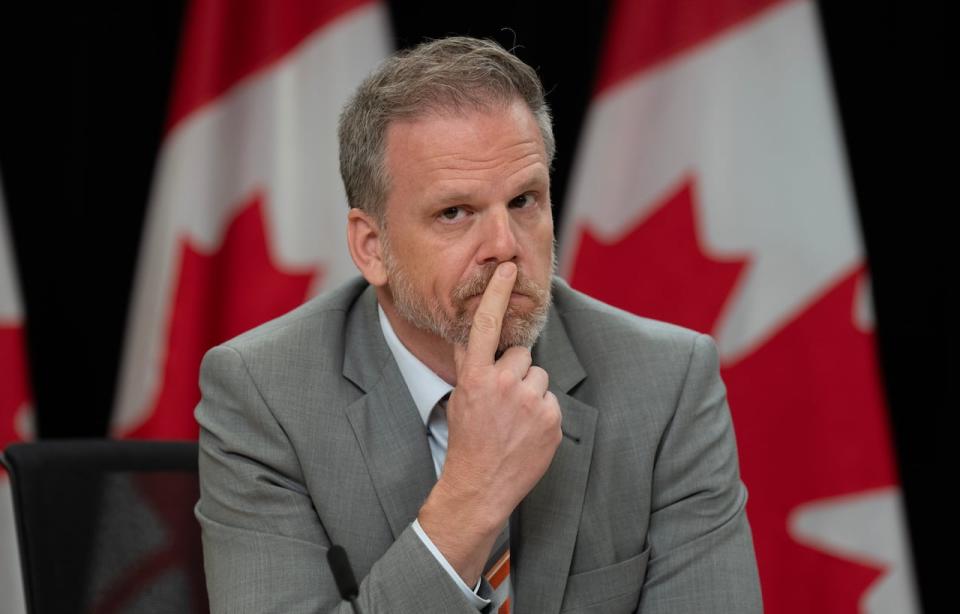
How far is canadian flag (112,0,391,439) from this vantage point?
3.68m

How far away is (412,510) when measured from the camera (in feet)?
7.11

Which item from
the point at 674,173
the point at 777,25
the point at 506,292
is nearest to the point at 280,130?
the point at 674,173

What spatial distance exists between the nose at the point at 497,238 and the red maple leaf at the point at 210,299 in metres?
1.69

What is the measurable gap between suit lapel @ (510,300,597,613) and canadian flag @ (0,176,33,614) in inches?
81.1

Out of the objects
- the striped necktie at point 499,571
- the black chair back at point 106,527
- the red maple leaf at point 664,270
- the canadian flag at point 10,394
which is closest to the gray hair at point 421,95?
the striped necktie at point 499,571

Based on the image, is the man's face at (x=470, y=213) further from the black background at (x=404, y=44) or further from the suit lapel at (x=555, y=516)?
the black background at (x=404, y=44)

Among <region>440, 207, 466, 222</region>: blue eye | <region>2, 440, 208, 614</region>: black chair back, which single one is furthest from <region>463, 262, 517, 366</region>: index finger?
<region>2, 440, 208, 614</region>: black chair back

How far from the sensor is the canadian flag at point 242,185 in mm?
3682

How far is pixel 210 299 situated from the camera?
378 centimetres

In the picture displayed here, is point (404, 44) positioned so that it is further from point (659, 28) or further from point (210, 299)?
point (210, 299)

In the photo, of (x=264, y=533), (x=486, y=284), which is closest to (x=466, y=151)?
(x=486, y=284)

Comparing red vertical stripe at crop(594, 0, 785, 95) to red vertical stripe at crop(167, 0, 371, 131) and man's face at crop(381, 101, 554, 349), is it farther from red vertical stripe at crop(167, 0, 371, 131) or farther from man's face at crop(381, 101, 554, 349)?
man's face at crop(381, 101, 554, 349)

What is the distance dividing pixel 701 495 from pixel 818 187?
64.1 inches

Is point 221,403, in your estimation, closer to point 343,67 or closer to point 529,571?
point 529,571
